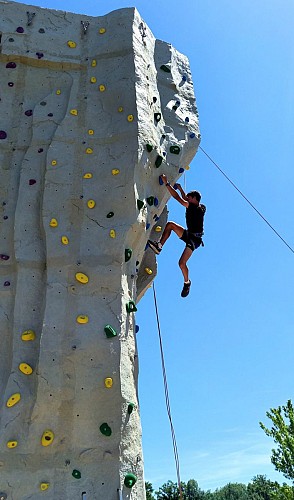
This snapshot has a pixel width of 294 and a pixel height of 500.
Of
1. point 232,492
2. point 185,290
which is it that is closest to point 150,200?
point 185,290

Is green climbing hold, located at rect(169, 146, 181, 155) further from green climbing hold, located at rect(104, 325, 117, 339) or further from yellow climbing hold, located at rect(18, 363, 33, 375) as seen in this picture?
yellow climbing hold, located at rect(18, 363, 33, 375)

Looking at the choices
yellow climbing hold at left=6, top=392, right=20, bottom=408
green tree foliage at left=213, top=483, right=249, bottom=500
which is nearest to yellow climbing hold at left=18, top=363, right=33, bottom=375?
yellow climbing hold at left=6, top=392, right=20, bottom=408

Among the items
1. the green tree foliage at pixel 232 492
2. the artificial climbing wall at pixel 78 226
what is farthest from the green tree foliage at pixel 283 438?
the green tree foliage at pixel 232 492

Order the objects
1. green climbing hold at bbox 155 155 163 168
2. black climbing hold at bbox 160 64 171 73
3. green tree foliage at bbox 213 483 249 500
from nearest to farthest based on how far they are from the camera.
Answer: green climbing hold at bbox 155 155 163 168 → black climbing hold at bbox 160 64 171 73 → green tree foliage at bbox 213 483 249 500

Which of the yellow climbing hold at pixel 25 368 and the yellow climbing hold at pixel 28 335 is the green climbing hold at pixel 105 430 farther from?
the yellow climbing hold at pixel 28 335

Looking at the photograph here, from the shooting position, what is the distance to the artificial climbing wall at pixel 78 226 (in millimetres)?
5160

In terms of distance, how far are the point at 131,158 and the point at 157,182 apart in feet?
2.22

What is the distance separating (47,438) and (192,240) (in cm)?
353

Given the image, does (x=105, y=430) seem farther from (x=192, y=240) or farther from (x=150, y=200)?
(x=192, y=240)

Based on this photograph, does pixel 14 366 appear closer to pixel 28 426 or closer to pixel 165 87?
pixel 28 426

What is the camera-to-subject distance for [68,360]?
5.49 metres

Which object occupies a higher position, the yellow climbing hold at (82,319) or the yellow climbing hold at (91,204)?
the yellow climbing hold at (91,204)

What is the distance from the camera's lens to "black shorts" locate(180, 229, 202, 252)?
7.60 meters

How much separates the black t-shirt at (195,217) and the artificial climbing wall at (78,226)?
52 cm
